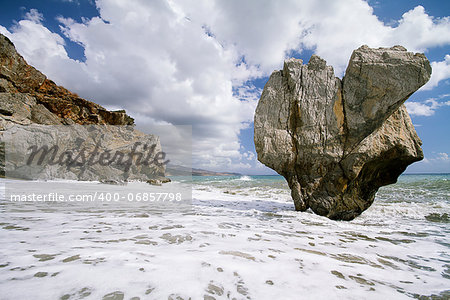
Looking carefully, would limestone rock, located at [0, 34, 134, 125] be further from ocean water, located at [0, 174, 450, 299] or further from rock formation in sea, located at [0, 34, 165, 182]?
ocean water, located at [0, 174, 450, 299]

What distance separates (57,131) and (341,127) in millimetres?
21147

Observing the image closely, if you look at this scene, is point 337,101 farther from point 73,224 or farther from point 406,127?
point 73,224

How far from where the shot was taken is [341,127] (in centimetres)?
610

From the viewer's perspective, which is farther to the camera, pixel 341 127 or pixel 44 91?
pixel 44 91

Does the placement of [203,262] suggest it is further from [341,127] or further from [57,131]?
[57,131]

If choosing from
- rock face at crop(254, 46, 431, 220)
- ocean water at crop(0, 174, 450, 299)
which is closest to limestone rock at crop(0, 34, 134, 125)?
ocean water at crop(0, 174, 450, 299)

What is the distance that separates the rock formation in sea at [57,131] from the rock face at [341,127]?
15485mm

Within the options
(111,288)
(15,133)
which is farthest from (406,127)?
(15,133)

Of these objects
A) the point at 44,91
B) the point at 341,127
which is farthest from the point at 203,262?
the point at 44,91

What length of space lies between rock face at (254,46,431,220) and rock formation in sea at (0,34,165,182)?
50.8ft

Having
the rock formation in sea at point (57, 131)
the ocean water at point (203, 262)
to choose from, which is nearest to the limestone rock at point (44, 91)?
the rock formation in sea at point (57, 131)

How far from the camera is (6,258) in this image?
6.34ft

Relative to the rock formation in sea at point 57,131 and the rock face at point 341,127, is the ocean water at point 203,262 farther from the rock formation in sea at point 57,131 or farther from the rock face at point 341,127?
the rock formation in sea at point 57,131

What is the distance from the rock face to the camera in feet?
18.0
